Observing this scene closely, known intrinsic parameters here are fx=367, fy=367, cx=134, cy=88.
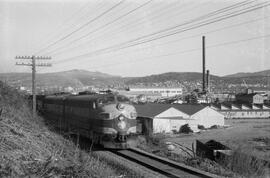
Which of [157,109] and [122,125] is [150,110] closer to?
[157,109]

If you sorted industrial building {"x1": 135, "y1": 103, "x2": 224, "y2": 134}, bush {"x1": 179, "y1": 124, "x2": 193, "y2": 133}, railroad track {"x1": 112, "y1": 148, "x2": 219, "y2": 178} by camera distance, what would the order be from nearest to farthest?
1. railroad track {"x1": 112, "y1": 148, "x2": 219, "y2": 178}
2. industrial building {"x1": 135, "y1": 103, "x2": 224, "y2": 134}
3. bush {"x1": 179, "y1": 124, "x2": 193, "y2": 133}

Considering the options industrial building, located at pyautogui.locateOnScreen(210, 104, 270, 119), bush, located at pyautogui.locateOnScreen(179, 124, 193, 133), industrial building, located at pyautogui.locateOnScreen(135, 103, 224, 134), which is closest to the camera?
industrial building, located at pyautogui.locateOnScreen(135, 103, 224, 134)

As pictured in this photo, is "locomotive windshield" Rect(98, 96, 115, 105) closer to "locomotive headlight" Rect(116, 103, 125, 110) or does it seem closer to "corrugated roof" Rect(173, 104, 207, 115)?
"locomotive headlight" Rect(116, 103, 125, 110)

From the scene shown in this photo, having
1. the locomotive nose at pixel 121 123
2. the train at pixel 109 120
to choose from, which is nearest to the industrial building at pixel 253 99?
the train at pixel 109 120

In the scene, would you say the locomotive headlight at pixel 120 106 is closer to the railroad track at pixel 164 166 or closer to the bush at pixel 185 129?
the railroad track at pixel 164 166

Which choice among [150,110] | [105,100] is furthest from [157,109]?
[105,100]

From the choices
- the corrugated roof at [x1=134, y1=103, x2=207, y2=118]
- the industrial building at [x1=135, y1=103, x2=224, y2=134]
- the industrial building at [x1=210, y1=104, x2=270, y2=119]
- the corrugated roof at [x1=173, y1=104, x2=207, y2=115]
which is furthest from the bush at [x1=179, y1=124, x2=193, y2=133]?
the industrial building at [x1=210, y1=104, x2=270, y2=119]
